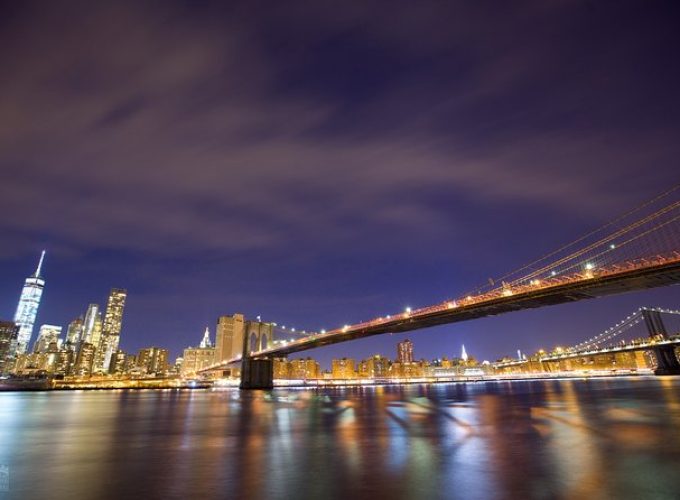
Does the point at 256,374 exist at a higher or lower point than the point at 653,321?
lower

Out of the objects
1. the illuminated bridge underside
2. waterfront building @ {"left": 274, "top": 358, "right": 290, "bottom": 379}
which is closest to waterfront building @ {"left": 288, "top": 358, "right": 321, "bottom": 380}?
waterfront building @ {"left": 274, "top": 358, "right": 290, "bottom": 379}

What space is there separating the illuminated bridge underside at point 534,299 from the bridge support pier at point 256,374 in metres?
20.0

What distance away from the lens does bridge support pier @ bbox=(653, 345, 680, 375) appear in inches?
3398

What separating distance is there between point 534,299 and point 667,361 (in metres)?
69.9

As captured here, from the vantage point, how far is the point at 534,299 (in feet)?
143

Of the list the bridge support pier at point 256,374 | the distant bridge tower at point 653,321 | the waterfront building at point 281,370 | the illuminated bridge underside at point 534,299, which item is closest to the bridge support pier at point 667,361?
the distant bridge tower at point 653,321

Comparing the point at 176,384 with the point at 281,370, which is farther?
the point at 281,370

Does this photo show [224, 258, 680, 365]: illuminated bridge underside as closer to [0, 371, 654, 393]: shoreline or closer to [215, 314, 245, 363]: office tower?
[0, 371, 654, 393]: shoreline

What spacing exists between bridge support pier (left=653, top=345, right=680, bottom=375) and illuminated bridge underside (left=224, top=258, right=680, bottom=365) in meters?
64.0

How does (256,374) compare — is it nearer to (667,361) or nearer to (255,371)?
(255,371)

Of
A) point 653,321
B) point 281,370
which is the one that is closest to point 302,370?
point 281,370

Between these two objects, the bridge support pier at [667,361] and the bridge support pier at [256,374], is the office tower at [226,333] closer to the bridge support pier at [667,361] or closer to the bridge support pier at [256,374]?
the bridge support pier at [256,374]

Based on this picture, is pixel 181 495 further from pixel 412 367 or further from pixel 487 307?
pixel 412 367

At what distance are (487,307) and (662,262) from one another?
677 inches
